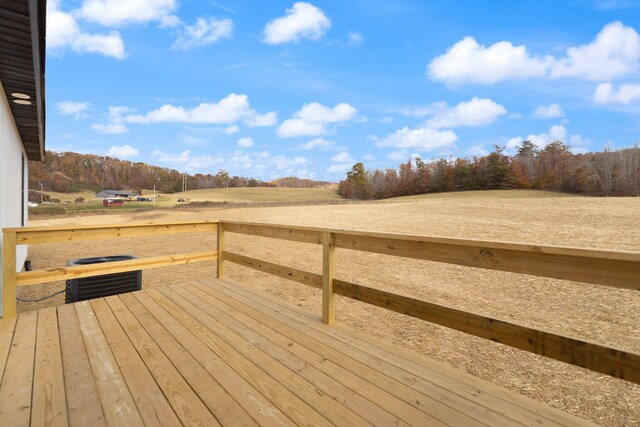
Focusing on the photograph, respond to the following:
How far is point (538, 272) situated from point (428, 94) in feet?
81.5

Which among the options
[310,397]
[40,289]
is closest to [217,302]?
[310,397]

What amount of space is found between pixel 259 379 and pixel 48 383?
1.36 metres

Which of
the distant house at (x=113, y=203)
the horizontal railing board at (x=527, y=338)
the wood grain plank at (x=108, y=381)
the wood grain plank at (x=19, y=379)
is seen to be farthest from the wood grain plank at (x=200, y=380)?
the distant house at (x=113, y=203)

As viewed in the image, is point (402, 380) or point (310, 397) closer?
point (310, 397)

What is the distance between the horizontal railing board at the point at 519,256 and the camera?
1.50 m

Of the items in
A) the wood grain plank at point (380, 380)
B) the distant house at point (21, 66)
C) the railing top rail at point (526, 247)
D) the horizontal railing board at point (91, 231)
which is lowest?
the wood grain plank at point (380, 380)

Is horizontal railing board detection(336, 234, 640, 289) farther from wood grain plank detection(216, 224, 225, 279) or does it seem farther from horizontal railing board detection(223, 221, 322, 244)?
wood grain plank detection(216, 224, 225, 279)

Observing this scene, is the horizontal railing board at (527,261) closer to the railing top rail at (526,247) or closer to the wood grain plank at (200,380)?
the railing top rail at (526,247)

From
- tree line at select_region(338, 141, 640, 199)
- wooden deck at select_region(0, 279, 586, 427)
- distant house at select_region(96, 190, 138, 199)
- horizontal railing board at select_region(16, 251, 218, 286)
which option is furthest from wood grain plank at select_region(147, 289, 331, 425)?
tree line at select_region(338, 141, 640, 199)

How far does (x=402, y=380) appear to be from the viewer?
2.10m

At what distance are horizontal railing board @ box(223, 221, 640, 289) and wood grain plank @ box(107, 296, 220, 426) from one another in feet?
5.52

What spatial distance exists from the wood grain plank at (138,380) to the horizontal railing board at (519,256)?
183cm

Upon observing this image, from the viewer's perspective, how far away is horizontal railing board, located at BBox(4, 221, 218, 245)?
3.19 m

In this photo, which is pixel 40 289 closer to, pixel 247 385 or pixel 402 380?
pixel 247 385
